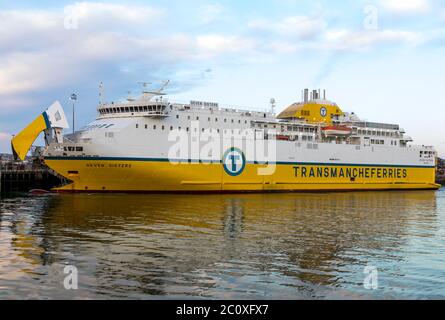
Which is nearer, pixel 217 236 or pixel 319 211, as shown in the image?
pixel 217 236

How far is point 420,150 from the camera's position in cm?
5262

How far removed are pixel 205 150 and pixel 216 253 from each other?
22.4 m

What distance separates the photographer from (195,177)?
118 ft

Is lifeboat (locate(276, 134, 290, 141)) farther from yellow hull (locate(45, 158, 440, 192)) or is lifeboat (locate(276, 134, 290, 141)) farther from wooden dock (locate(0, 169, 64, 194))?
wooden dock (locate(0, 169, 64, 194))

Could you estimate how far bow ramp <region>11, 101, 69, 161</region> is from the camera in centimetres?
3475

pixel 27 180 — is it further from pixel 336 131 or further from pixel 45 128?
pixel 336 131

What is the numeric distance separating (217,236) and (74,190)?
19.4 m

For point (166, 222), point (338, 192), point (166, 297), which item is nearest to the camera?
point (166, 297)

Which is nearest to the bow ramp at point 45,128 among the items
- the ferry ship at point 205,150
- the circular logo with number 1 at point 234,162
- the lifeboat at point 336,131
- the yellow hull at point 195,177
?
the ferry ship at point 205,150

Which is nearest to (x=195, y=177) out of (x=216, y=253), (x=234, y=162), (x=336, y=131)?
(x=234, y=162)

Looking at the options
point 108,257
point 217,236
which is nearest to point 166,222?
point 217,236

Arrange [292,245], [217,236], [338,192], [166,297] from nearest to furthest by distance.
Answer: [166,297], [292,245], [217,236], [338,192]

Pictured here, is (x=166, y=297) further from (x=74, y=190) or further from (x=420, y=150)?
(x=420, y=150)

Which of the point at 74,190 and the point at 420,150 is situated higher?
the point at 420,150
